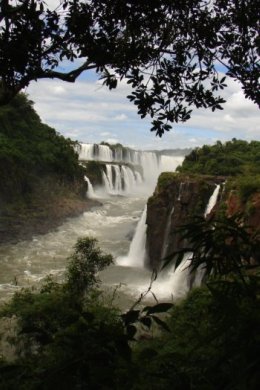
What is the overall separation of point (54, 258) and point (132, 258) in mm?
5257

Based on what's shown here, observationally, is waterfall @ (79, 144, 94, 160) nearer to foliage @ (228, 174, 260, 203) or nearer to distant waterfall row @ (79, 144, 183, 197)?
distant waterfall row @ (79, 144, 183, 197)

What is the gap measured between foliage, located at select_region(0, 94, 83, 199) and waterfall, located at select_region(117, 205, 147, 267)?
16066mm

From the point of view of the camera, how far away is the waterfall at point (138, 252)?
2637 centimetres

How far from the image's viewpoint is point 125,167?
180ft

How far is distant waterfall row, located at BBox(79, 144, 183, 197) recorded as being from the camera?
52438mm

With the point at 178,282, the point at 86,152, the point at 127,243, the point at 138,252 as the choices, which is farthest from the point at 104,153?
the point at 178,282

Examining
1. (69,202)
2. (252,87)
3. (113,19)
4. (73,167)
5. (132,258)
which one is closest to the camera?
(113,19)

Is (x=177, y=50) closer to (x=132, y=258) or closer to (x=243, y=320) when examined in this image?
(x=243, y=320)

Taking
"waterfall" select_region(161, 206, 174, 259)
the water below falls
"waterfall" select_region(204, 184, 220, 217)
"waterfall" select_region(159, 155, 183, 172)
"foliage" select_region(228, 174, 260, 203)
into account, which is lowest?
the water below falls

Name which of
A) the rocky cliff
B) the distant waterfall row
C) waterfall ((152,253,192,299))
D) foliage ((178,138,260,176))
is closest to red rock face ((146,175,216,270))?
the rocky cliff

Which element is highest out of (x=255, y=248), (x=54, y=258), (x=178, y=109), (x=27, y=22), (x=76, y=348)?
(x=27, y=22)

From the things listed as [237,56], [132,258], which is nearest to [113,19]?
[237,56]

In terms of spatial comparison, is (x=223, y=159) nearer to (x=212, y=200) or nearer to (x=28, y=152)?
(x=212, y=200)

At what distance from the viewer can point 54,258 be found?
28.6 metres
